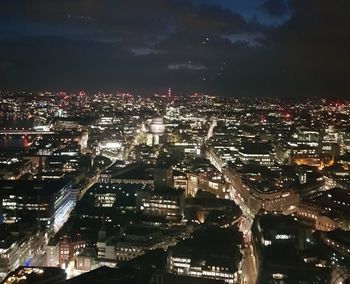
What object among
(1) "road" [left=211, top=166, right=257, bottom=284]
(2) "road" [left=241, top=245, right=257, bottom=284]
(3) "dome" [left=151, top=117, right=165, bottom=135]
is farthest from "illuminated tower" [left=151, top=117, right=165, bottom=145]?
(2) "road" [left=241, top=245, right=257, bottom=284]

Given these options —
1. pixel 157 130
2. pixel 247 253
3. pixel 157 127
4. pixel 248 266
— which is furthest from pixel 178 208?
pixel 157 127

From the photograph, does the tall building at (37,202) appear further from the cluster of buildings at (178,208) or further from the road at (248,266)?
the road at (248,266)

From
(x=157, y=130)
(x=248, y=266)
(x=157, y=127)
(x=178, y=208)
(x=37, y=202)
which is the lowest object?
(x=248, y=266)

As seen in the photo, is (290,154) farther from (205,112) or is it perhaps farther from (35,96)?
(35,96)

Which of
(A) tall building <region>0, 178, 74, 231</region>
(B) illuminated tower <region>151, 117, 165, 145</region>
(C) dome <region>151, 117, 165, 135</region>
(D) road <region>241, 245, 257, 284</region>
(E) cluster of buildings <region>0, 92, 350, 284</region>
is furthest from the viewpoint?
(C) dome <region>151, 117, 165, 135</region>

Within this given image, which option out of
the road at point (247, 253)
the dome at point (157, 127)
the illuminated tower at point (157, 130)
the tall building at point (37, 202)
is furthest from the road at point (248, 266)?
the dome at point (157, 127)

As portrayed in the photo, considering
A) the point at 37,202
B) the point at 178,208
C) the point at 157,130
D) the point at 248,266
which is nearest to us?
the point at 248,266

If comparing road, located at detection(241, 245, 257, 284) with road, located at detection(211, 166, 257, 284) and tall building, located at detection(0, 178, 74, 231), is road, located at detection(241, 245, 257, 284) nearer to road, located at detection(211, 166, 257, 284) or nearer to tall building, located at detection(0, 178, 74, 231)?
road, located at detection(211, 166, 257, 284)

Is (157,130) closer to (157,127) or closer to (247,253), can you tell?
(157,127)

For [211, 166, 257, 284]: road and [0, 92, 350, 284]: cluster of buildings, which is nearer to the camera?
[0, 92, 350, 284]: cluster of buildings

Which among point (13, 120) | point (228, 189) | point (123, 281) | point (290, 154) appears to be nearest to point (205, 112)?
point (13, 120)

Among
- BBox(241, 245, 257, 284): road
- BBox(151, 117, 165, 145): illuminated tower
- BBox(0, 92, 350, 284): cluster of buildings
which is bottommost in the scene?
BBox(241, 245, 257, 284): road
